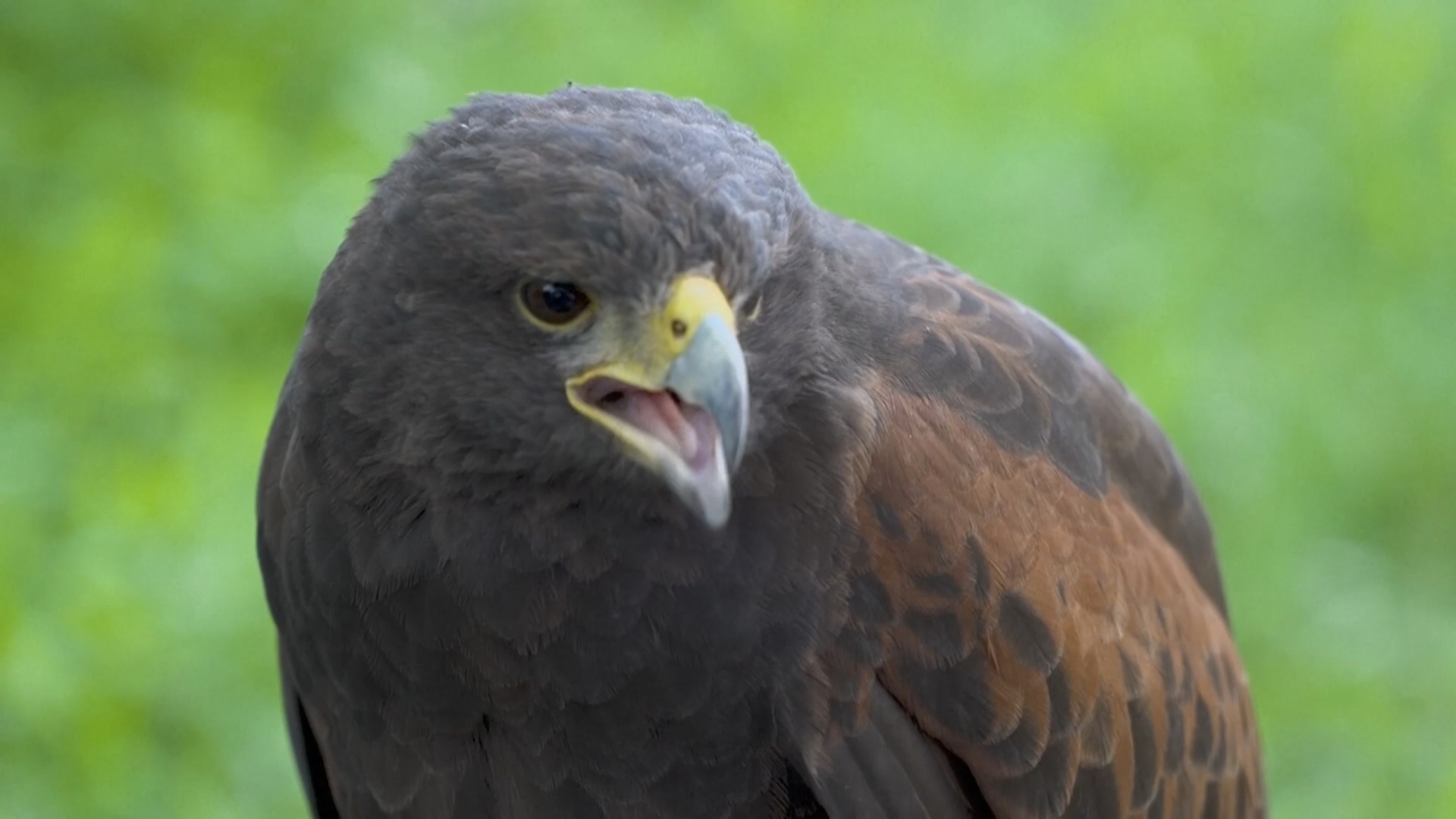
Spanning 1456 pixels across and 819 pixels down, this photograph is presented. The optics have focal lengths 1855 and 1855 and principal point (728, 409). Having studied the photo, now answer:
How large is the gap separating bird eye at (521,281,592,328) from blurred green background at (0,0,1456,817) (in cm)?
246

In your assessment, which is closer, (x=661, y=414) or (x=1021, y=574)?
(x=661, y=414)

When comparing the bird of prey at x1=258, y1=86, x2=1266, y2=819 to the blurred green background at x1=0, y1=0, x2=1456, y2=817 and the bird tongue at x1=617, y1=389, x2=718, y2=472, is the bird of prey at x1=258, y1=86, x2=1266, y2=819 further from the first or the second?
→ the blurred green background at x1=0, y1=0, x2=1456, y2=817

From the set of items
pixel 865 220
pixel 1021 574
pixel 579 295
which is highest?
pixel 865 220

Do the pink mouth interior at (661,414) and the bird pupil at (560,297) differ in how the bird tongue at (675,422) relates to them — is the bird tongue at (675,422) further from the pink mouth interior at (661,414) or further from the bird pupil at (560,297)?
the bird pupil at (560,297)

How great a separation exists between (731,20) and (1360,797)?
364 centimetres

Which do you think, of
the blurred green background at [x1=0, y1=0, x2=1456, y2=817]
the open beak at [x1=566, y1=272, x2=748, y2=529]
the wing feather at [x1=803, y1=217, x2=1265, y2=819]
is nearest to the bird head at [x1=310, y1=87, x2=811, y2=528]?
the open beak at [x1=566, y1=272, x2=748, y2=529]

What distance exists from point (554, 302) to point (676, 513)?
404 millimetres

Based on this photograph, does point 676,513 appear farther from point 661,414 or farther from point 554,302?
point 554,302

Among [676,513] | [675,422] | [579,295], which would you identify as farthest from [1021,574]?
[579,295]

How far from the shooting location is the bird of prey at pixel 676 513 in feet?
8.35

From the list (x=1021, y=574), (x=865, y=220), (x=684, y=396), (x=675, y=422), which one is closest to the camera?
(x=684, y=396)

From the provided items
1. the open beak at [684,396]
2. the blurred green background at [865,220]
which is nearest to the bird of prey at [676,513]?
the open beak at [684,396]

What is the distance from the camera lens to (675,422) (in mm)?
2584

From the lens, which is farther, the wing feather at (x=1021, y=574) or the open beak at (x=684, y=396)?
the wing feather at (x=1021, y=574)
